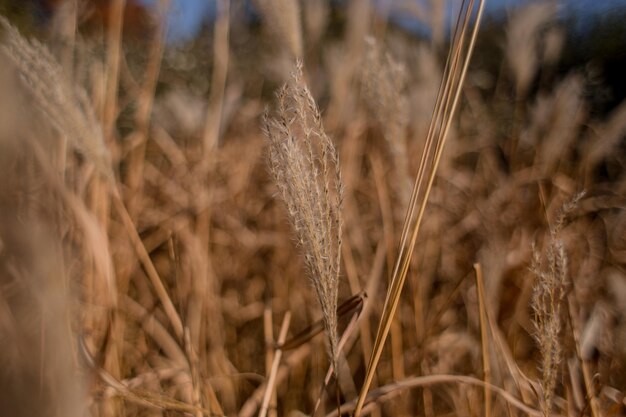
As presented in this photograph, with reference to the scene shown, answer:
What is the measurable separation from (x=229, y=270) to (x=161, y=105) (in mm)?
986

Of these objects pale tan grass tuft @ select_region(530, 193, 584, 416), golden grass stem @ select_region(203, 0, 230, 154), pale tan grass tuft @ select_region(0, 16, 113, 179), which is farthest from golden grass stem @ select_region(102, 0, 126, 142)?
pale tan grass tuft @ select_region(530, 193, 584, 416)

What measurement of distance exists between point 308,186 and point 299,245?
2.1 inches

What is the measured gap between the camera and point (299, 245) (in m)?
0.40

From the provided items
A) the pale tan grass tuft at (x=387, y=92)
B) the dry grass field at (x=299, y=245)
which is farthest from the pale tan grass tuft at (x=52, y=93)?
the pale tan grass tuft at (x=387, y=92)

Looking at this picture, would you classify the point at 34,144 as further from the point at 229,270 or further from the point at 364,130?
the point at 364,130

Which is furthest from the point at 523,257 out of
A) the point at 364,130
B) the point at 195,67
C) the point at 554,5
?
the point at 195,67

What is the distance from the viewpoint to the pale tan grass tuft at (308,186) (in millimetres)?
352

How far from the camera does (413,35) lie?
3549mm

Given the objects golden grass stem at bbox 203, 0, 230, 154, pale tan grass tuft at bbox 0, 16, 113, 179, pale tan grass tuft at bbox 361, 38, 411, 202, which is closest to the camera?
pale tan grass tuft at bbox 0, 16, 113, 179

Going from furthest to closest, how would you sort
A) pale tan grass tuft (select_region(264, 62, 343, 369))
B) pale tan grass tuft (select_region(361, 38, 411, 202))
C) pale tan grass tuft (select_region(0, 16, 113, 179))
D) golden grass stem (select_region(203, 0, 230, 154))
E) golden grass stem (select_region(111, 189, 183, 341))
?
golden grass stem (select_region(203, 0, 230, 154))
pale tan grass tuft (select_region(361, 38, 411, 202))
golden grass stem (select_region(111, 189, 183, 341))
pale tan grass tuft (select_region(0, 16, 113, 179))
pale tan grass tuft (select_region(264, 62, 343, 369))

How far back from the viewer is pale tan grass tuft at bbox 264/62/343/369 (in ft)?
Answer: 1.16

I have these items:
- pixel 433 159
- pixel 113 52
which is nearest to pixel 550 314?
pixel 433 159

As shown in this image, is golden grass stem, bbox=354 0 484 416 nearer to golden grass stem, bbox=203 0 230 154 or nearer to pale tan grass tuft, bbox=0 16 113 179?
pale tan grass tuft, bbox=0 16 113 179

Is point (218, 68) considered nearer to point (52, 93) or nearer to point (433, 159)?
point (52, 93)
